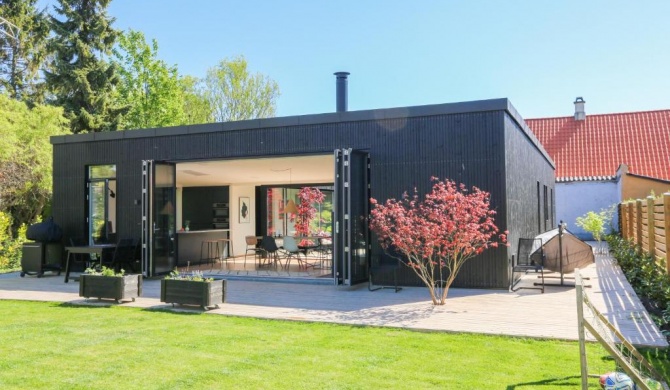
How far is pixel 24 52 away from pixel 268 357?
22.8m

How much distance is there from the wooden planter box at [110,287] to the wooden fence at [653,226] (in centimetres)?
699

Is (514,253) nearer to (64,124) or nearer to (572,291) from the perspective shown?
(572,291)

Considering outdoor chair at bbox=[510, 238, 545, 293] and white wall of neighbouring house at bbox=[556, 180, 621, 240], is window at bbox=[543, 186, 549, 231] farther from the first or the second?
outdoor chair at bbox=[510, 238, 545, 293]

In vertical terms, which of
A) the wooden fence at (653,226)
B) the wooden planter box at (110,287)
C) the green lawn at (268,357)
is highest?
the wooden fence at (653,226)

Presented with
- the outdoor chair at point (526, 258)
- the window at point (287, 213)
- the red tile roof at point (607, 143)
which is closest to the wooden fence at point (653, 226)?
the outdoor chair at point (526, 258)

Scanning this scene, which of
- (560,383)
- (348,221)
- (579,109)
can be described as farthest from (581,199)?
(560,383)

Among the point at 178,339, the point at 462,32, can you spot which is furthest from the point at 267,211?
the point at 178,339

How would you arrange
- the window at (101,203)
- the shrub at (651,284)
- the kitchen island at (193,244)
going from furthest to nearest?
the kitchen island at (193,244)
the window at (101,203)
the shrub at (651,284)

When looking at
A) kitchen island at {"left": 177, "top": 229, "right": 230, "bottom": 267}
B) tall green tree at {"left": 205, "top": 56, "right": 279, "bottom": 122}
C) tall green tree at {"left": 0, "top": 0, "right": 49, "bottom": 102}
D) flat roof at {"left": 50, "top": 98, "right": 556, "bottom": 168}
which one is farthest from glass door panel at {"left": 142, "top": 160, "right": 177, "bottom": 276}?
tall green tree at {"left": 205, "top": 56, "right": 279, "bottom": 122}

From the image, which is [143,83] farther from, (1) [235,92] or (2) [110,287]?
(2) [110,287]

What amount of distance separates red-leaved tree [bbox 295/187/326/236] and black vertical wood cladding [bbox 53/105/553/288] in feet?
22.5

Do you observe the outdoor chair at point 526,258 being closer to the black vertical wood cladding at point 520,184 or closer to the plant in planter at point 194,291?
the black vertical wood cladding at point 520,184

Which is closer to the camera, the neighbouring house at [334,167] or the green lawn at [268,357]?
the green lawn at [268,357]

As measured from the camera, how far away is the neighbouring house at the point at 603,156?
21.2 m
